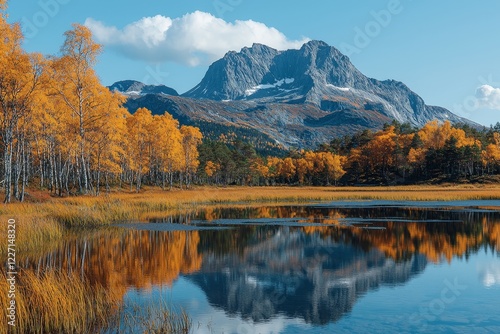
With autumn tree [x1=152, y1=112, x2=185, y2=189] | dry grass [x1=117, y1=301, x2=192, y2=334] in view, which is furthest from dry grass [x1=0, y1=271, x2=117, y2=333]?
autumn tree [x1=152, y1=112, x2=185, y2=189]

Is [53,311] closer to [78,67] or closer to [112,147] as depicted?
[78,67]

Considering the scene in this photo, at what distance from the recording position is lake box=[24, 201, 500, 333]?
51.1 feet

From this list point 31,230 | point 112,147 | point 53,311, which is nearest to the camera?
point 53,311

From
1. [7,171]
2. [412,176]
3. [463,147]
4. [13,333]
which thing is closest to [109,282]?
[13,333]

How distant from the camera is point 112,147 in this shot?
64.9m

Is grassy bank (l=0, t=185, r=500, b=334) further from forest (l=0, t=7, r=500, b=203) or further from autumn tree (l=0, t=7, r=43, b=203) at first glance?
forest (l=0, t=7, r=500, b=203)

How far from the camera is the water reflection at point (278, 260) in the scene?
18156 mm

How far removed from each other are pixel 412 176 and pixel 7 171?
130 meters

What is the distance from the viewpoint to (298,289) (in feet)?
64.5

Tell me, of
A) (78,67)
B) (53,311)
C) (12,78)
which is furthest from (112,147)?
(53,311)

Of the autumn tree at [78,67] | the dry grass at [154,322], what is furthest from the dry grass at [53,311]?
the autumn tree at [78,67]

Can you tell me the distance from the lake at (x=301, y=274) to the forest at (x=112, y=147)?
53.3 ft

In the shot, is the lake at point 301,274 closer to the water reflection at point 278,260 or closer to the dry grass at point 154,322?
the water reflection at point 278,260

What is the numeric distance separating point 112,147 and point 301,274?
4872 cm
